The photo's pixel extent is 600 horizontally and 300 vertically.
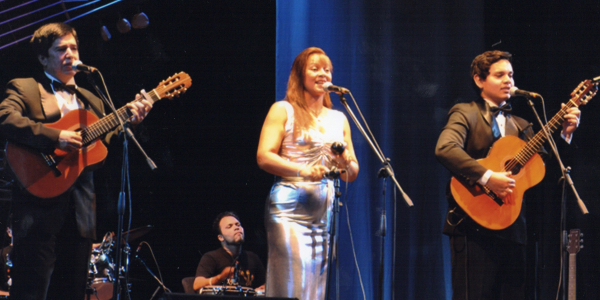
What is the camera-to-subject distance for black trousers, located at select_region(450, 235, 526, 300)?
3486mm

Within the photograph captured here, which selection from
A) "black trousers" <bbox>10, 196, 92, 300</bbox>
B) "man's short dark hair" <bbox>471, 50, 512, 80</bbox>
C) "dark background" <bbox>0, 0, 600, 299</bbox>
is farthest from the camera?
"dark background" <bbox>0, 0, 600, 299</bbox>

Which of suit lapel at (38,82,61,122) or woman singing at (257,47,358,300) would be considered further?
suit lapel at (38,82,61,122)

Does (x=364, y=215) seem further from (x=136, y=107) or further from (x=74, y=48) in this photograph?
(x=74, y=48)

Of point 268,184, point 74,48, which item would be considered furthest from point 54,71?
point 268,184

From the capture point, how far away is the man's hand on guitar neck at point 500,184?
3545 millimetres

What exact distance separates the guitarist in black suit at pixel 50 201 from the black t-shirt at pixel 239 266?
2468 millimetres

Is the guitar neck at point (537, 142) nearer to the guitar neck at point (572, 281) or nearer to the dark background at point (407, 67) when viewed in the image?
the guitar neck at point (572, 281)

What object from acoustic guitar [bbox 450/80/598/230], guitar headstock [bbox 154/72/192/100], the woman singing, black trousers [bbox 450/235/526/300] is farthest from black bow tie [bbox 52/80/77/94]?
black trousers [bbox 450/235/526/300]

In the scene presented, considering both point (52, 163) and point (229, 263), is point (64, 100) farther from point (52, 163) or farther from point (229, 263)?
point (229, 263)

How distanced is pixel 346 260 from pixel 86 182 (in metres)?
2.35

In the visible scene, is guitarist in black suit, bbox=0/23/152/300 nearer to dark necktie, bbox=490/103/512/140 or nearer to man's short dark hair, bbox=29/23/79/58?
man's short dark hair, bbox=29/23/79/58

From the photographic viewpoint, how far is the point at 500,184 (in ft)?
11.6

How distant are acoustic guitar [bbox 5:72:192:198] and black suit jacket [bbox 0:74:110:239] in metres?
0.04

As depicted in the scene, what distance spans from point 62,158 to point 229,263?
279 cm
